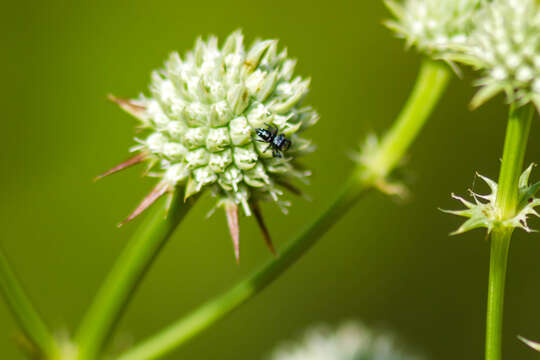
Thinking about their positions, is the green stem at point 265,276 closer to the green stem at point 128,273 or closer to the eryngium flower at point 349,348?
the green stem at point 128,273

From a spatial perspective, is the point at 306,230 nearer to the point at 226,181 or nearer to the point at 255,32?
the point at 226,181

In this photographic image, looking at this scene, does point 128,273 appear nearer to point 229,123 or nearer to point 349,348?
point 229,123

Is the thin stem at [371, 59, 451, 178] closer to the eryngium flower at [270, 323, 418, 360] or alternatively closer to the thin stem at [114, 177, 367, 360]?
the thin stem at [114, 177, 367, 360]

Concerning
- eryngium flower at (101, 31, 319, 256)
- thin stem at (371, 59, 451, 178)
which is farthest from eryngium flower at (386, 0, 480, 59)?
eryngium flower at (101, 31, 319, 256)

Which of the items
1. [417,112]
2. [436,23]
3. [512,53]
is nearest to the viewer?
[512,53]

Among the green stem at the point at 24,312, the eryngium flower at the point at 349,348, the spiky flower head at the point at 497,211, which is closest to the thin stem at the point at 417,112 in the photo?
the spiky flower head at the point at 497,211

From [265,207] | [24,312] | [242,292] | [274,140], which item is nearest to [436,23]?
[274,140]
